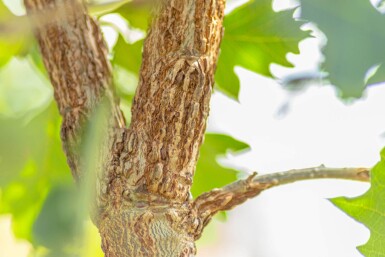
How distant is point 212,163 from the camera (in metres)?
0.82

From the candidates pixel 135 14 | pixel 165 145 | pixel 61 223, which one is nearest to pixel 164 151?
pixel 165 145

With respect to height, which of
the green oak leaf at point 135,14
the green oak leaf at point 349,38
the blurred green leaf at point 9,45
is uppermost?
the blurred green leaf at point 9,45

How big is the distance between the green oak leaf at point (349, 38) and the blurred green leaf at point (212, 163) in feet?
1.57

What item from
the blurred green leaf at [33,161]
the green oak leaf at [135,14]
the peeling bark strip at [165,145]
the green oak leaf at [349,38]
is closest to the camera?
the green oak leaf at [349,38]

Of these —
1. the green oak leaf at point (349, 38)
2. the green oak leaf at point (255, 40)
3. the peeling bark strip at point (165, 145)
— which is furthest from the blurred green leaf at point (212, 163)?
the green oak leaf at point (349, 38)

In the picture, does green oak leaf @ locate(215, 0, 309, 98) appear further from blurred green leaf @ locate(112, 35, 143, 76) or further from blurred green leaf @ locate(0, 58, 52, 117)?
blurred green leaf @ locate(0, 58, 52, 117)

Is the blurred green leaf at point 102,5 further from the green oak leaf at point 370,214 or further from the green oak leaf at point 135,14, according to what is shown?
the green oak leaf at point 370,214

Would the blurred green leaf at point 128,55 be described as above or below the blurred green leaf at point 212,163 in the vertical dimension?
above

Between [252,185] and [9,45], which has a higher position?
[9,45]

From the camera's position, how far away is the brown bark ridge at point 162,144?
1.64ft

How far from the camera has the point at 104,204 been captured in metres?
0.52

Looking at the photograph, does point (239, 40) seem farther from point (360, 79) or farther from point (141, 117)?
point (360, 79)

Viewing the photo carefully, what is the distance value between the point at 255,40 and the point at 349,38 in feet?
1.41

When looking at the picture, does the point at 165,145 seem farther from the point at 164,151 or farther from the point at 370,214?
the point at 370,214
